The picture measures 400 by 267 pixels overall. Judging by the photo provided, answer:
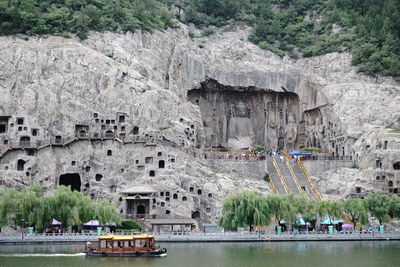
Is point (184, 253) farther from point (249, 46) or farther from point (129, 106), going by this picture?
point (249, 46)

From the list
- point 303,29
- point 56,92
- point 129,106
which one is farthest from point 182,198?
point 303,29

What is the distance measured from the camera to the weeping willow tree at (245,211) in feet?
297

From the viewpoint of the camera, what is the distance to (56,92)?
10775 centimetres

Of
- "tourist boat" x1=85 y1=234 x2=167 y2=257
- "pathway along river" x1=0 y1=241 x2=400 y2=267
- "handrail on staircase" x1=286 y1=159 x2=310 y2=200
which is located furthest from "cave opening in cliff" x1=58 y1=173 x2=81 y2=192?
"tourist boat" x1=85 y1=234 x2=167 y2=257

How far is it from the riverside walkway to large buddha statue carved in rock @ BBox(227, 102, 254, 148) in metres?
38.2

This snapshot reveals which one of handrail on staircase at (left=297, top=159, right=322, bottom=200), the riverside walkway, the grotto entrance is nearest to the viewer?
the riverside walkway

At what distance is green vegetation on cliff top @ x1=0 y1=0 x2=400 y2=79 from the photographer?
11606 centimetres

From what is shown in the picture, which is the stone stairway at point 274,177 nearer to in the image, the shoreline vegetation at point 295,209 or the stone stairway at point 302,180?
the stone stairway at point 302,180

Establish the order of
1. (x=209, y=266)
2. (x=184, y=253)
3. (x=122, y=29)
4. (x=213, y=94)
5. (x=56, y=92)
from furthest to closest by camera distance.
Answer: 1. (x=213, y=94)
2. (x=122, y=29)
3. (x=56, y=92)
4. (x=184, y=253)
5. (x=209, y=266)

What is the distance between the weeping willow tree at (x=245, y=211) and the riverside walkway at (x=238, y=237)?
4.45ft

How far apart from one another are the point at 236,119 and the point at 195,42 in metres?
14.0

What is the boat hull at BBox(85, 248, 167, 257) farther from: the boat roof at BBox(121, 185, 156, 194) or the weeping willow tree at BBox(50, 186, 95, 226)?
the boat roof at BBox(121, 185, 156, 194)

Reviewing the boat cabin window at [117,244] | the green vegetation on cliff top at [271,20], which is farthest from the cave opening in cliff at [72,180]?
the boat cabin window at [117,244]

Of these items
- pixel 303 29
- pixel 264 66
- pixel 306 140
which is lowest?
pixel 306 140
